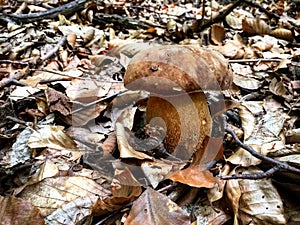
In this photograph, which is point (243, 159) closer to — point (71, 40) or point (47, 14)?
point (71, 40)

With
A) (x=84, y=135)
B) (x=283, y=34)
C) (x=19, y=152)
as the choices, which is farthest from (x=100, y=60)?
(x=283, y=34)

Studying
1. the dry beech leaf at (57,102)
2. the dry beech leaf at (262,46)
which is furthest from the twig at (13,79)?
the dry beech leaf at (262,46)

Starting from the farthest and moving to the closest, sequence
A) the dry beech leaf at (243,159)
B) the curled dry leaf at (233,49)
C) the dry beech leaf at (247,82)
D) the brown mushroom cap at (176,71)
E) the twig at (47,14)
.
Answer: the twig at (47,14), the curled dry leaf at (233,49), the dry beech leaf at (247,82), the dry beech leaf at (243,159), the brown mushroom cap at (176,71)

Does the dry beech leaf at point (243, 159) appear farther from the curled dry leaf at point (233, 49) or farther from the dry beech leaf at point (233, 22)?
the dry beech leaf at point (233, 22)

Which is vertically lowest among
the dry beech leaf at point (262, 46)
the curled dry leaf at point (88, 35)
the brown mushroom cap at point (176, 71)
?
the curled dry leaf at point (88, 35)

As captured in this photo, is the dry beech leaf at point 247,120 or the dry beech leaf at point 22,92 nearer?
the dry beech leaf at point 247,120

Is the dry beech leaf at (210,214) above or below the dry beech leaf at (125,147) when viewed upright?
below

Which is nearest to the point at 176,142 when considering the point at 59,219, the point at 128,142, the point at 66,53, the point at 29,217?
the point at 128,142
